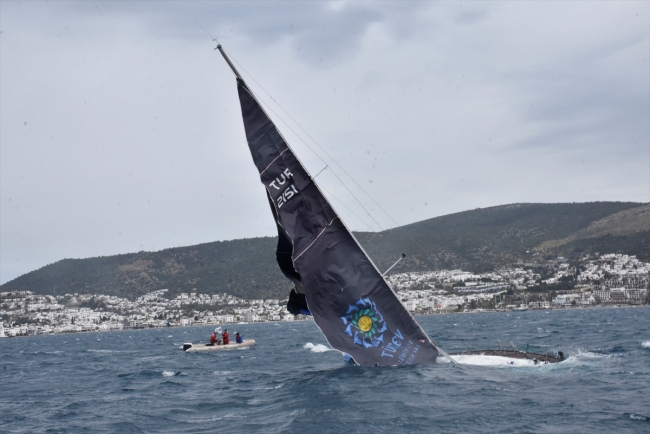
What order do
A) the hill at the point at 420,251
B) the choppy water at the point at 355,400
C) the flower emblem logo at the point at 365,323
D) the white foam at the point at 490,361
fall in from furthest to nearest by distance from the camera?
the hill at the point at 420,251, the white foam at the point at 490,361, the flower emblem logo at the point at 365,323, the choppy water at the point at 355,400

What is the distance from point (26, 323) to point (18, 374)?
12768cm

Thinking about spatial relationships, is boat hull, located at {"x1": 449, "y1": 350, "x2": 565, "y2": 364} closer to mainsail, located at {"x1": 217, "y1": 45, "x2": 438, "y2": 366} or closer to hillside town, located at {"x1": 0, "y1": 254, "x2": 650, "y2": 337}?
mainsail, located at {"x1": 217, "y1": 45, "x2": 438, "y2": 366}

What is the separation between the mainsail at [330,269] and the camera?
21281mm

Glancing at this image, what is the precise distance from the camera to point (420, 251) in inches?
6186

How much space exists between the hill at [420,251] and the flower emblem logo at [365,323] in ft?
380

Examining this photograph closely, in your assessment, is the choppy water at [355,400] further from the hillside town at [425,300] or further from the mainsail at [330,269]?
the hillside town at [425,300]

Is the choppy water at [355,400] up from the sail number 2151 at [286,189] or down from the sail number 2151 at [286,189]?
down

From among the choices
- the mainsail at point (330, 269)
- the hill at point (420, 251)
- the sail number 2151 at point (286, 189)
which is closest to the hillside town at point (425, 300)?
the hill at point (420, 251)

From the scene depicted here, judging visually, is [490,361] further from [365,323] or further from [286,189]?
[286,189]

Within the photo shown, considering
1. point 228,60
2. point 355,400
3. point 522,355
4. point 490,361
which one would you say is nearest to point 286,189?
point 228,60

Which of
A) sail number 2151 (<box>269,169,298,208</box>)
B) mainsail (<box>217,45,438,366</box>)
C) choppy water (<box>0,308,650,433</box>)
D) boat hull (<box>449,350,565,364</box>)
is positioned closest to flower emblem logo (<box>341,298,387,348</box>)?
mainsail (<box>217,45,438,366</box>)

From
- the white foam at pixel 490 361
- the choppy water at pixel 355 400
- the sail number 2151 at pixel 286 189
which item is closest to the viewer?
the choppy water at pixel 355 400

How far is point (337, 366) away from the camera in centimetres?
2595

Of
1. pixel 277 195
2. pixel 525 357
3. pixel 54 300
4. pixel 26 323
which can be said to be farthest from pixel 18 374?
pixel 54 300
